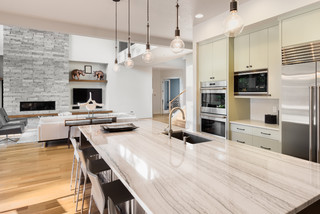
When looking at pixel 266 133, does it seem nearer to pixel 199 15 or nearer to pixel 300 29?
pixel 300 29

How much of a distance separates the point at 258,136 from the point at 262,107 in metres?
0.80

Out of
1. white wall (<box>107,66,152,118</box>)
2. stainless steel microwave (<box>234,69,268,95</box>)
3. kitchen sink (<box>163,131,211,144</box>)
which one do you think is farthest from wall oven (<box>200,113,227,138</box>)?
white wall (<box>107,66,152,118</box>)

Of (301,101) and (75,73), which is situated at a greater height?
(75,73)

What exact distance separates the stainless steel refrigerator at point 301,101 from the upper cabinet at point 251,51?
20.6 inches

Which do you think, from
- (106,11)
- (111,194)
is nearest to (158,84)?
(106,11)

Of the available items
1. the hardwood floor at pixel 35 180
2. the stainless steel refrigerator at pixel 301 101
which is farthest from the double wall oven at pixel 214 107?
the hardwood floor at pixel 35 180

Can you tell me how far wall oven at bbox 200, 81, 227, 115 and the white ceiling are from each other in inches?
50.1

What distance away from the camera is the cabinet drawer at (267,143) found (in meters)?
2.81

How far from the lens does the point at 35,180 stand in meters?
3.10

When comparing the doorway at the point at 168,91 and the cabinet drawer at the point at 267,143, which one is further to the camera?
the doorway at the point at 168,91

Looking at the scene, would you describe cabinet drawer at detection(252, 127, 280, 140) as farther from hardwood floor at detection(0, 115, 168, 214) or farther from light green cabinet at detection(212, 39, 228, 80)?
hardwood floor at detection(0, 115, 168, 214)

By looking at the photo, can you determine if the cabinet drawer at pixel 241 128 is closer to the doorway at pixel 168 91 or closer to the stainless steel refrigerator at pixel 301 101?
the stainless steel refrigerator at pixel 301 101

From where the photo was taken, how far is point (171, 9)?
3406 millimetres

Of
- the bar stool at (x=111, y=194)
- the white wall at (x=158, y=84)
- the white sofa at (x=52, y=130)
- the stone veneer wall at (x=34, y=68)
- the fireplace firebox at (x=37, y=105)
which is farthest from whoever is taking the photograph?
the white wall at (x=158, y=84)
